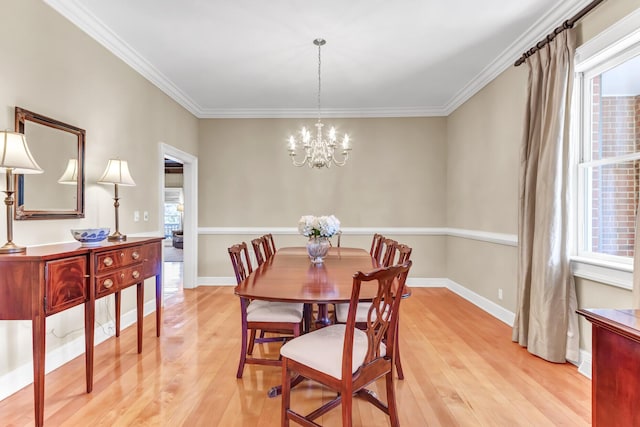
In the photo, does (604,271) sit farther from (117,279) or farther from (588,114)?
(117,279)

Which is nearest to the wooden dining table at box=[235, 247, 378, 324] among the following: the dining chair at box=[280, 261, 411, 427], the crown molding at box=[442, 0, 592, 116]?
the dining chair at box=[280, 261, 411, 427]

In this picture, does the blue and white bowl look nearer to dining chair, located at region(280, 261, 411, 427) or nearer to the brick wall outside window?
dining chair, located at region(280, 261, 411, 427)

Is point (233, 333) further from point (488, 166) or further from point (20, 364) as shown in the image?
point (488, 166)

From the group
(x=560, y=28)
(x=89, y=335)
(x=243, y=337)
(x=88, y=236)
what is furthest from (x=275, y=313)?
(x=560, y=28)

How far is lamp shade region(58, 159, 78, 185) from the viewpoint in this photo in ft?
8.62

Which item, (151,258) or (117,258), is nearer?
(117,258)

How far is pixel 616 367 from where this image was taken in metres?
1.06

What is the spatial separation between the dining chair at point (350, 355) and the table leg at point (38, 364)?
126cm

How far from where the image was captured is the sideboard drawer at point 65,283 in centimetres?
182

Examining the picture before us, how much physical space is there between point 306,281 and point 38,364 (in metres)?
1.46

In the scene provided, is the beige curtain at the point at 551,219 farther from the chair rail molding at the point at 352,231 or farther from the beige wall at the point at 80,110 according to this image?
the beige wall at the point at 80,110

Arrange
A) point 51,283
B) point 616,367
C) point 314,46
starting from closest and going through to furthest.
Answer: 1. point 616,367
2. point 51,283
3. point 314,46

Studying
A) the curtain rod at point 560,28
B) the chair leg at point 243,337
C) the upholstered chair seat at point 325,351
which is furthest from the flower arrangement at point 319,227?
the curtain rod at point 560,28

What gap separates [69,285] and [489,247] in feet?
12.9
